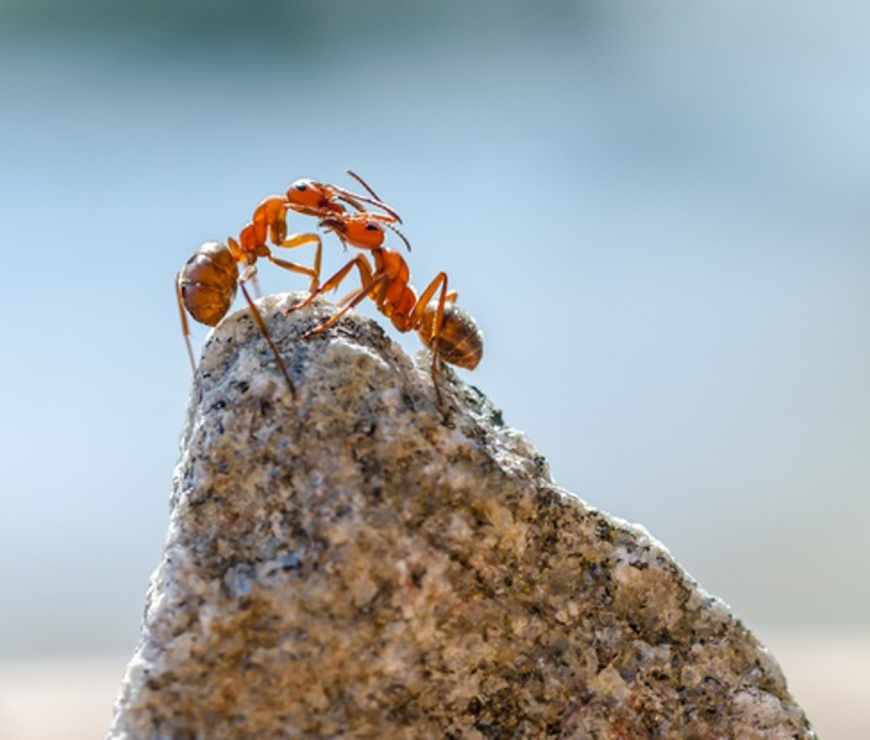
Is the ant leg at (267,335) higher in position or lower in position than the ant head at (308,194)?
lower

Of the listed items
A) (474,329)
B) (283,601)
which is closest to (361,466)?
(283,601)

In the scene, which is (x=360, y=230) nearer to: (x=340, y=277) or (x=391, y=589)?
(x=340, y=277)

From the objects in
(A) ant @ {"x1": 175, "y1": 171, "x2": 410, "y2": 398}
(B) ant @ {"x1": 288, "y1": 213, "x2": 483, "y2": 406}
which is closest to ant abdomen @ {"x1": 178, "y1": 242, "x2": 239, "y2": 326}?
(A) ant @ {"x1": 175, "y1": 171, "x2": 410, "y2": 398}

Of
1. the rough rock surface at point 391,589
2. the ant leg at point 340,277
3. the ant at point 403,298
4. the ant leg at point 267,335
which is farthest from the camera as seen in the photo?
the ant at point 403,298

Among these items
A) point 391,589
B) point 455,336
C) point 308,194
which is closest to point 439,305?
point 455,336

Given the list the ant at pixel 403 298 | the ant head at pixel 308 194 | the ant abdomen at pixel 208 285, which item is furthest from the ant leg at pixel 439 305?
the ant abdomen at pixel 208 285

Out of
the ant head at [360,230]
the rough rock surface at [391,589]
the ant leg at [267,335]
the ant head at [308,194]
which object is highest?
the ant head at [308,194]

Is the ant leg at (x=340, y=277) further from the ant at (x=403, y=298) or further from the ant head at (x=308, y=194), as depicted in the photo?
the ant head at (x=308, y=194)
